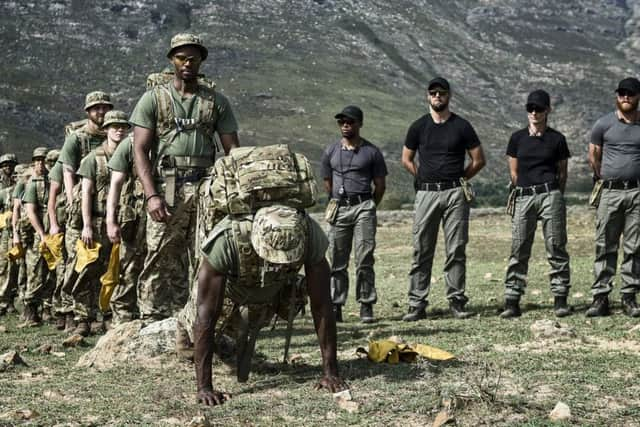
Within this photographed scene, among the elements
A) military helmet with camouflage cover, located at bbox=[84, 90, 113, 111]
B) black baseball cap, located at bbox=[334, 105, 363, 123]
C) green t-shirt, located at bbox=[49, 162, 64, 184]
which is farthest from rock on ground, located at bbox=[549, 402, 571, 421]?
green t-shirt, located at bbox=[49, 162, 64, 184]

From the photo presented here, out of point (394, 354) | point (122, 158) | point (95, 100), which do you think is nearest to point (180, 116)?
point (122, 158)

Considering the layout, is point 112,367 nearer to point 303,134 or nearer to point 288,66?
point 303,134

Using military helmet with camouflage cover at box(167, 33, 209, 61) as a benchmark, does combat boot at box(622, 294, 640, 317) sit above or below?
below

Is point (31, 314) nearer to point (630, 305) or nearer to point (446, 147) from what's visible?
point (446, 147)

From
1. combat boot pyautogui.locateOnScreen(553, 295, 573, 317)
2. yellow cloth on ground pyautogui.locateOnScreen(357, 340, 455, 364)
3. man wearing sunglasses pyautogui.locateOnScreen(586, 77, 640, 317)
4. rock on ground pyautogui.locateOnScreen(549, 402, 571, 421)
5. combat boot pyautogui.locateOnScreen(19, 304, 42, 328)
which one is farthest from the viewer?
combat boot pyautogui.locateOnScreen(19, 304, 42, 328)

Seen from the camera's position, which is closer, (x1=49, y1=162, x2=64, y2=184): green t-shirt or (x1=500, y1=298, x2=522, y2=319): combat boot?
(x1=500, y1=298, x2=522, y2=319): combat boot

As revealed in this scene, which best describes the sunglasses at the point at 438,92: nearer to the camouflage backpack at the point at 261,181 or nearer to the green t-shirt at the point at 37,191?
the camouflage backpack at the point at 261,181

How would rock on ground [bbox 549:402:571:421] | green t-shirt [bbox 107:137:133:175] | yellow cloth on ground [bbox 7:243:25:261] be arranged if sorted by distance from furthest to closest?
yellow cloth on ground [bbox 7:243:25:261] < green t-shirt [bbox 107:137:133:175] < rock on ground [bbox 549:402:571:421]

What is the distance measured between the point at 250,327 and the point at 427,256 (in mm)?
3757

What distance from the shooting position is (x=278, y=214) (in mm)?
5363

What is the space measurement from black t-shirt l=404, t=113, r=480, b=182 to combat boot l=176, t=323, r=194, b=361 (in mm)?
3767

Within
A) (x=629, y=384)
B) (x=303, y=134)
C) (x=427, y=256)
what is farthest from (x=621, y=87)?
(x=303, y=134)

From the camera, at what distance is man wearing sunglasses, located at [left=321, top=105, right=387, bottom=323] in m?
9.88

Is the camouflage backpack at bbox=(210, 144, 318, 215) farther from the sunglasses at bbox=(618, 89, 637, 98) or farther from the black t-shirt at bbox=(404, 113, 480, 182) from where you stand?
the sunglasses at bbox=(618, 89, 637, 98)
